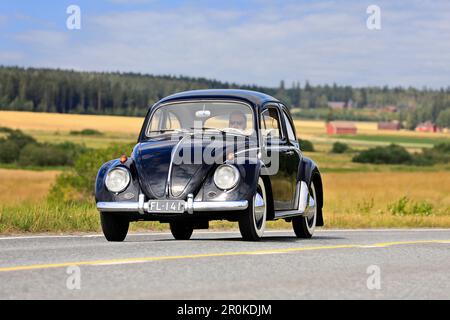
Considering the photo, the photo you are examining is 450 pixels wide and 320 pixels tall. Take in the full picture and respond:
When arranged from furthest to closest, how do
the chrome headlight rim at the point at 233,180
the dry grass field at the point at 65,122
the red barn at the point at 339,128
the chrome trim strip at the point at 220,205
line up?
the red barn at the point at 339,128 → the dry grass field at the point at 65,122 → the chrome headlight rim at the point at 233,180 → the chrome trim strip at the point at 220,205

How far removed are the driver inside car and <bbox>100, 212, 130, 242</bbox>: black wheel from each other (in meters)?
2.04

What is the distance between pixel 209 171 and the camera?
12727 mm

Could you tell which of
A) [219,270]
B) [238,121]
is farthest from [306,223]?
[219,270]

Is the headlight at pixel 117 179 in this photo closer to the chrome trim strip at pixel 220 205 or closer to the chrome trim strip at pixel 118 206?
the chrome trim strip at pixel 118 206

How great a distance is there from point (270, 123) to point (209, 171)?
2.45 meters

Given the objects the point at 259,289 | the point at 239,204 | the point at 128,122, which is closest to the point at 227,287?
the point at 259,289

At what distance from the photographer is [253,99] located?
14633 millimetres

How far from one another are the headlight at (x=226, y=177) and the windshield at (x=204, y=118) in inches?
62.3

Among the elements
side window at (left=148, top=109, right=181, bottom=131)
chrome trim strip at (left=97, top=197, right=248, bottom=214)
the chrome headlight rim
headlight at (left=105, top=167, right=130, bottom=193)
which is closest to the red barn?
side window at (left=148, top=109, right=181, bottom=131)

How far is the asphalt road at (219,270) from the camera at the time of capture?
7938 millimetres

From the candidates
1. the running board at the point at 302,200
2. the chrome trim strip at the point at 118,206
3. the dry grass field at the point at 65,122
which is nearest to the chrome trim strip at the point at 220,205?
the chrome trim strip at the point at 118,206

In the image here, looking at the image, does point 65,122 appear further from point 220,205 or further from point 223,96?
point 220,205
